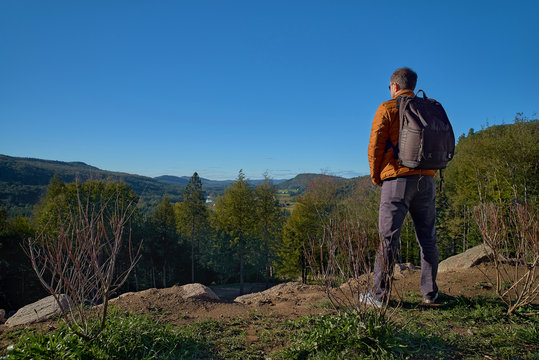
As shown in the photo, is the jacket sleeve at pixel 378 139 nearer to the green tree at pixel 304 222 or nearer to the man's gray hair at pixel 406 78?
the man's gray hair at pixel 406 78

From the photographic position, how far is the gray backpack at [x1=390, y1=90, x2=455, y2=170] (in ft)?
9.39

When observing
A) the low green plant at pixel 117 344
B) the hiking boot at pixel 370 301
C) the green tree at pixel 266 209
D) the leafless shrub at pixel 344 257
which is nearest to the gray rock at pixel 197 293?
the low green plant at pixel 117 344

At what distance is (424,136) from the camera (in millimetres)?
2850

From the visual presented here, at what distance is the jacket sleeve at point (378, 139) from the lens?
123 inches

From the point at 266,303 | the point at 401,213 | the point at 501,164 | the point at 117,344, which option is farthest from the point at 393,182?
the point at 501,164

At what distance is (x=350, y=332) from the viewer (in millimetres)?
2492

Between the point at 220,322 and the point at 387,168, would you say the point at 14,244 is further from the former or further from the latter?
the point at 387,168

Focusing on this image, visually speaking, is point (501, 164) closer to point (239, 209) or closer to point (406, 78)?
point (239, 209)

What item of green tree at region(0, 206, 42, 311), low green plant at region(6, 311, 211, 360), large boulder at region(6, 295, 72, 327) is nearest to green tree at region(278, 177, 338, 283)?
large boulder at region(6, 295, 72, 327)

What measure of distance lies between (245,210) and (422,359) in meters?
20.5

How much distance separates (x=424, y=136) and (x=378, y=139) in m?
0.45

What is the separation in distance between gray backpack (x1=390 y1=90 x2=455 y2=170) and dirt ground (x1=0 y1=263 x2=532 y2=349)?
1609 millimetres

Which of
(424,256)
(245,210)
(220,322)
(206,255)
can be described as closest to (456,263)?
(424,256)

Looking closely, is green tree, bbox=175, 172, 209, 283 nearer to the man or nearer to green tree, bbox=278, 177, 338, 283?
green tree, bbox=278, 177, 338, 283
